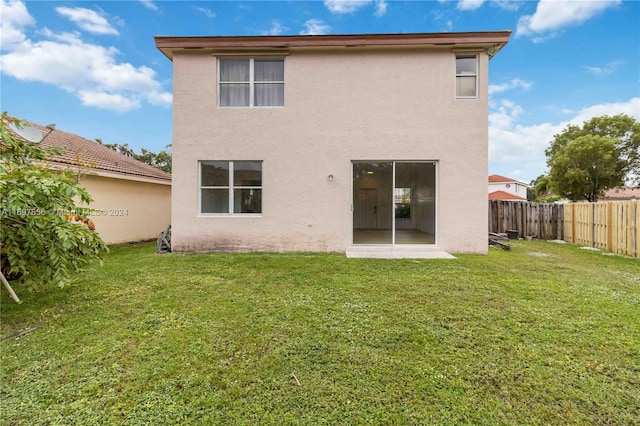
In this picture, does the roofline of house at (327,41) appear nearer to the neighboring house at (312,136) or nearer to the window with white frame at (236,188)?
the neighboring house at (312,136)

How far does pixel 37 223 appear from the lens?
3799 millimetres

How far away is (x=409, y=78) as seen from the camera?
8062 millimetres

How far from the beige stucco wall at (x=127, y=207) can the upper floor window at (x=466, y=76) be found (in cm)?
1190

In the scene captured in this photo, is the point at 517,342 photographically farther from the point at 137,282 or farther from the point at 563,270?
the point at 137,282

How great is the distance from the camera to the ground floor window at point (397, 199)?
27.8 feet

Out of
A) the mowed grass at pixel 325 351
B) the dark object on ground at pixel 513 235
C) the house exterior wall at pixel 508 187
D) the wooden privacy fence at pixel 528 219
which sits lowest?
the mowed grass at pixel 325 351

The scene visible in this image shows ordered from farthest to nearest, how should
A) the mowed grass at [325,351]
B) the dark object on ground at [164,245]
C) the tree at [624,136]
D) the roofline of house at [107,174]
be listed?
the tree at [624,136]
the dark object on ground at [164,245]
the roofline of house at [107,174]
the mowed grass at [325,351]

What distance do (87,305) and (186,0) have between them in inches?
495

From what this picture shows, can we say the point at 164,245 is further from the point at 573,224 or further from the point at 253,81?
A: the point at 573,224

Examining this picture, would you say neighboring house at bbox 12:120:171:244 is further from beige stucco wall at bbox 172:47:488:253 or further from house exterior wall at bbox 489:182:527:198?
house exterior wall at bbox 489:182:527:198

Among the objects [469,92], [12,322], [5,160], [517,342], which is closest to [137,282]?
[12,322]

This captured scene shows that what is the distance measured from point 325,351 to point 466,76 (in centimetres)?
875

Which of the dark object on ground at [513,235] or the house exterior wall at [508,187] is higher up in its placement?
the house exterior wall at [508,187]

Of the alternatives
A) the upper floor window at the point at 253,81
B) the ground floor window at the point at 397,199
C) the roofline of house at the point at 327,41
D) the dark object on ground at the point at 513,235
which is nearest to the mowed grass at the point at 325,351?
the ground floor window at the point at 397,199
